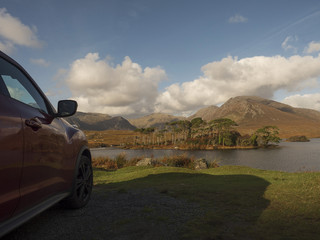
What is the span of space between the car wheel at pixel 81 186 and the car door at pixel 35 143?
Result: 56cm

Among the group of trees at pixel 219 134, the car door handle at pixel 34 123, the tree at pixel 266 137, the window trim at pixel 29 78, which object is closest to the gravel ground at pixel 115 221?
the car door handle at pixel 34 123

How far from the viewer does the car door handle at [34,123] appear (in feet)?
7.03

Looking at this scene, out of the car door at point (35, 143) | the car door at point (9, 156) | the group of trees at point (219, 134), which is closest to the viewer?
the car door at point (9, 156)

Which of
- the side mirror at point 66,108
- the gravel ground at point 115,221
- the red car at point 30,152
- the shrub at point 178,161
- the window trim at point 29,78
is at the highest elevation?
the window trim at point 29,78

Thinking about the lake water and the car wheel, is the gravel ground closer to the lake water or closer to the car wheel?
the car wheel

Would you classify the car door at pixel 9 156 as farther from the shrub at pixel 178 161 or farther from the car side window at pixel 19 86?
the shrub at pixel 178 161

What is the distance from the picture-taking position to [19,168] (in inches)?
74.1

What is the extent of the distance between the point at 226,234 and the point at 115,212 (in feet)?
5.67

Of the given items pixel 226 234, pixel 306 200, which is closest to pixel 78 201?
pixel 226 234

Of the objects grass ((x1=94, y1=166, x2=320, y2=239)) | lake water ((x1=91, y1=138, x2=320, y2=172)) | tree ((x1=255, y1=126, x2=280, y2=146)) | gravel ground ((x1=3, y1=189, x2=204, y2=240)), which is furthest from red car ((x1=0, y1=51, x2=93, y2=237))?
tree ((x1=255, y1=126, x2=280, y2=146))

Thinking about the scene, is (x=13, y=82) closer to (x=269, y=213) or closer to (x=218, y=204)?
(x=218, y=204)

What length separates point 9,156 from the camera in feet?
5.72

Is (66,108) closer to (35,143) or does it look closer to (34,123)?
(34,123)

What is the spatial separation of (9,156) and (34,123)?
588mm
